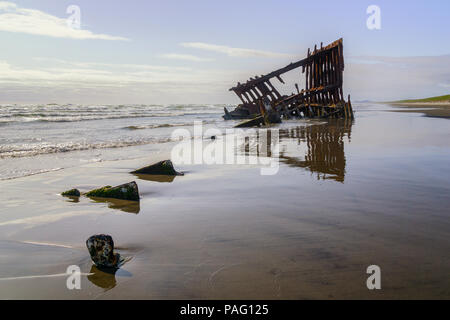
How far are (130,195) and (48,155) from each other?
18.4 feet

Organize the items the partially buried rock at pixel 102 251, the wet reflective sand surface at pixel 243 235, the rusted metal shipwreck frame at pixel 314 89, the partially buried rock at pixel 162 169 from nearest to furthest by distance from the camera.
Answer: the wet reflective sand surface at pixel 243 235 → the partially buried rock at pixel 102 251 → the partially buried rock at pixel 162 169 → the rusted metal shipwreck frame at pixel 314 89

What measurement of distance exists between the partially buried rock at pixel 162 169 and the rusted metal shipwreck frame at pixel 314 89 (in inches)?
577

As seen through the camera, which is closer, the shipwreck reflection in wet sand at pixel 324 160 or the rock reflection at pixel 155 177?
the shipwreck reflection in wet sand at pixel 324 160

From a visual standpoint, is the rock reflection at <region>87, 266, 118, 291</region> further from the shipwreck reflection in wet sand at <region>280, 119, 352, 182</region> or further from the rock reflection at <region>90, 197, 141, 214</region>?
the shipwreck reflection in wet sand at <region>280, 119, 352, 182</region>

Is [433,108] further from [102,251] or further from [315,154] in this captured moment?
[102,251]

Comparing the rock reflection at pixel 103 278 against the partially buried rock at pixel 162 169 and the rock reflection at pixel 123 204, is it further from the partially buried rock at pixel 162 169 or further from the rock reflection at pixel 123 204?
the partially buried rock at pixel 162 169

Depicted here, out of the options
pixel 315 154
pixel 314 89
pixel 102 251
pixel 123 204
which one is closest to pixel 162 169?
pixel 123 204

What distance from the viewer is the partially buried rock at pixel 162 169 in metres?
6.29

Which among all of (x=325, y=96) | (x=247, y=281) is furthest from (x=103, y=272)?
(x=325, y=96)

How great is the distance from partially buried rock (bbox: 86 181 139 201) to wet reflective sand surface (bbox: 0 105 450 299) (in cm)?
17

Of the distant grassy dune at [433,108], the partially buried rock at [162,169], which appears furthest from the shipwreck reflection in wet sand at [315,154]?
the distant grassy dune at [433,108]

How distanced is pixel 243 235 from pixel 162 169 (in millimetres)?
3457

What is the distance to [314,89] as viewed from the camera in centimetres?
2244

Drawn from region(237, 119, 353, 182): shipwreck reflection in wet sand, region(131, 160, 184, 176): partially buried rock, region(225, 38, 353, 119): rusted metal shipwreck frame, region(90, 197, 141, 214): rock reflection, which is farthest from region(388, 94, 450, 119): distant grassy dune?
region(90, 197, 141, 214): rock reflection
